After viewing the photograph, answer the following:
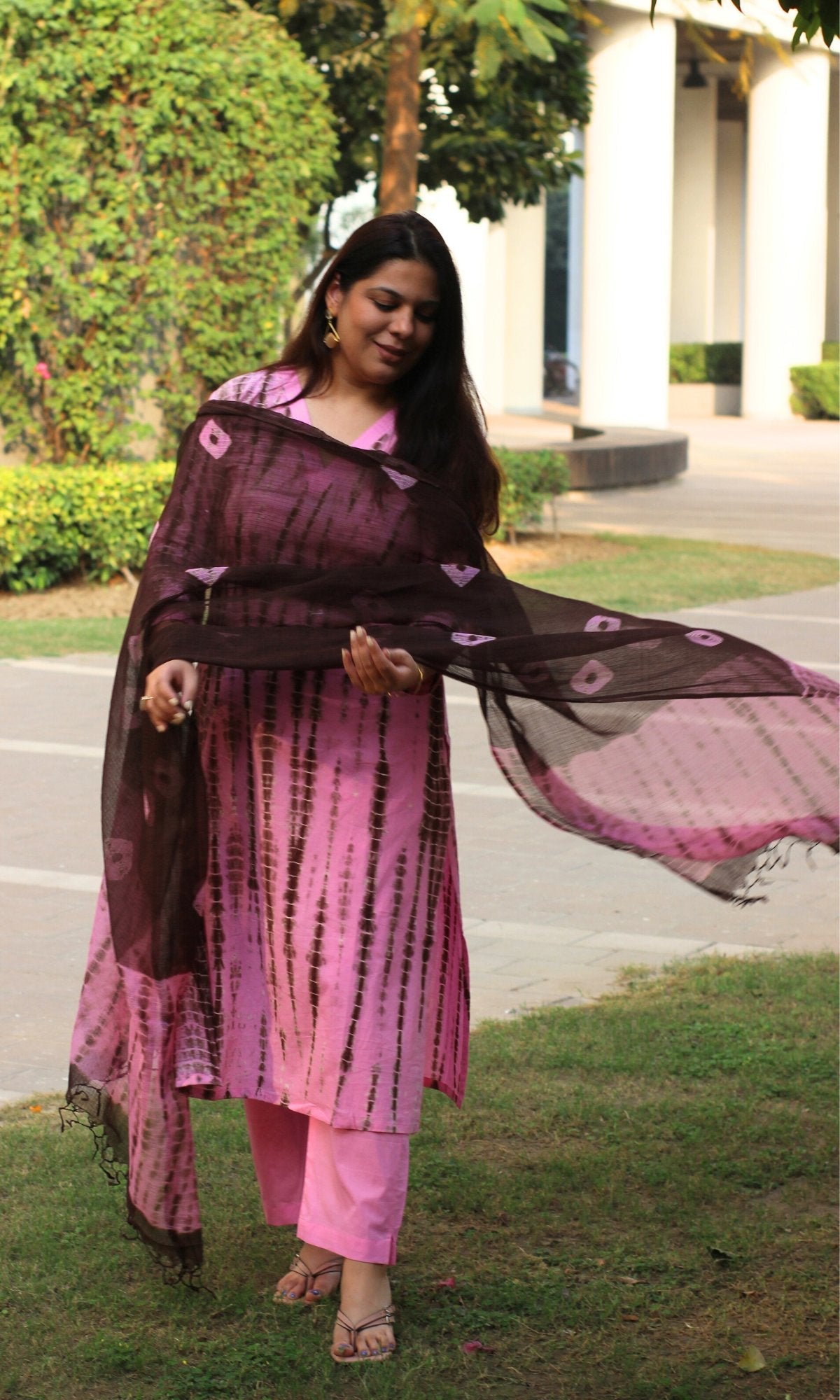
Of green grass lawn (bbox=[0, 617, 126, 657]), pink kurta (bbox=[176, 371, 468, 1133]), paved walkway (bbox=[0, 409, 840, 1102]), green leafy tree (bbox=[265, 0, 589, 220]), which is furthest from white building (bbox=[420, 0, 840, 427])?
pink kurta (bbox=[176, 371, 468, 1133])

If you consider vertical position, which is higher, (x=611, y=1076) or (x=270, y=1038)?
(x=270, y=1038)

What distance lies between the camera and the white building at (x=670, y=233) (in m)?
27.5

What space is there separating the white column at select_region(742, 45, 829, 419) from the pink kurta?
31.4m

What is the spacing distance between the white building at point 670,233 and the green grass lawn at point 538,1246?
16.9 meters

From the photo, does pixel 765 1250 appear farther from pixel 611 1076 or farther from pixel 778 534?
pixel 778 534

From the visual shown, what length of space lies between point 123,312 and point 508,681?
9643 millimetres

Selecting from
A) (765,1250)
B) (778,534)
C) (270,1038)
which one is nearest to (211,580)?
(270,1038)

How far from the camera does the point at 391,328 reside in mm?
2939

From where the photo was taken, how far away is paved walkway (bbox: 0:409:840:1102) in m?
4.80

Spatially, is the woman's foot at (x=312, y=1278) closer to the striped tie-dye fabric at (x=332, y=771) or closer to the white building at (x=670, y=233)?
the striped tie-dye fabric at (x=332, y=771)

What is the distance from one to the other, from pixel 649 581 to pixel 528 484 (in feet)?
8.37

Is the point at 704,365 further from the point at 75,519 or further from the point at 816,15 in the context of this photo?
the point at 816,15

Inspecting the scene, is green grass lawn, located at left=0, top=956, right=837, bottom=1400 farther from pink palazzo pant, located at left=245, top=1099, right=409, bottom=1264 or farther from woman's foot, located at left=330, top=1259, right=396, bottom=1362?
pink palazzo pant, located at left=245, top=1099, right=409, bottom=1264

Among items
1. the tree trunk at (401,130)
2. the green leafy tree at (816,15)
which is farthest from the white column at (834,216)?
the green leafy tree at (816,15)
